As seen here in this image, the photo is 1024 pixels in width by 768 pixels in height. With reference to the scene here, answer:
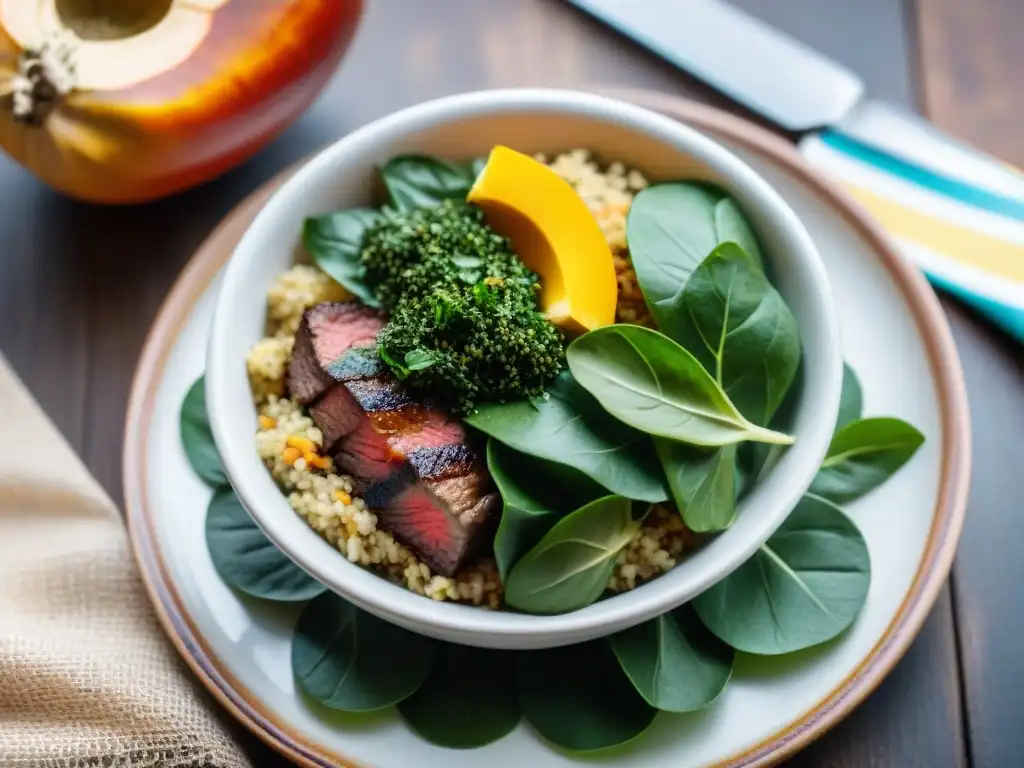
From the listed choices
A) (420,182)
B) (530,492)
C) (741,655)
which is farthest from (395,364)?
(741,655)

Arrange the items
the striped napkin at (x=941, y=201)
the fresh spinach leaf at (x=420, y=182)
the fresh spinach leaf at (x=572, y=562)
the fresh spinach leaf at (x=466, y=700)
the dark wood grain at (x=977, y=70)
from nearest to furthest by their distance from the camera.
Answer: the fresh spinach leaf at (x=572, y=562), the fresh spinach leaf at (x=466, y=700), the fresh spinach leaf at (x=420, y=182), the striped napkin at (x=941, y=201), the dark wood grain at (x=977, y=70)

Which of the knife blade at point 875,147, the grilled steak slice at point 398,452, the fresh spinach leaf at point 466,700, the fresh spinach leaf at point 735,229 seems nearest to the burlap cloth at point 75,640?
the fresh spinach leaf at point 466,700

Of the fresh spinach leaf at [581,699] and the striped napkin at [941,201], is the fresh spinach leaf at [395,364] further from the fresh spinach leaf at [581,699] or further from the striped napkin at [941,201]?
the striped napkin at [941,201]

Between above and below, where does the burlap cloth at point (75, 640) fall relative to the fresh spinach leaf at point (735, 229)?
below

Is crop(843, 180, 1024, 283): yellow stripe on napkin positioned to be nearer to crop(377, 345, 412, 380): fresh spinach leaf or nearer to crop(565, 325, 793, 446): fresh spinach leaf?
crop(565, 325, 793, 446): fresh spinach leaf

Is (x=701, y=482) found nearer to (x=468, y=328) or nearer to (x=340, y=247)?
(x=468, y=328)

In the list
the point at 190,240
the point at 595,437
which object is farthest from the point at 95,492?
the point at 595,437
